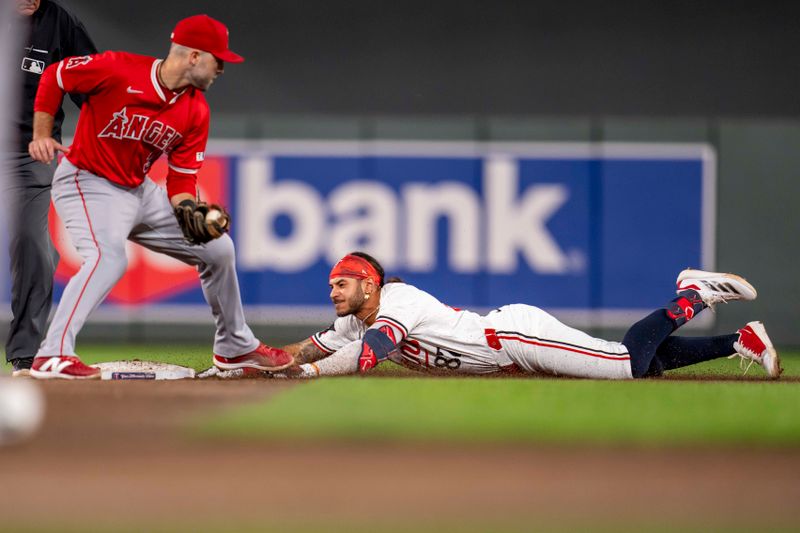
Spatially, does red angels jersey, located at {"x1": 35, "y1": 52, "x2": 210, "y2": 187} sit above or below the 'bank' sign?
above

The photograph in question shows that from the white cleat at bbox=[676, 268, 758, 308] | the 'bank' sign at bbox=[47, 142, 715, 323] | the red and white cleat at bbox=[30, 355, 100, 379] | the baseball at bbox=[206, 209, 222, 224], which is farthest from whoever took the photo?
the 'bank' sign at bbox=[47, 142, 715, 323]

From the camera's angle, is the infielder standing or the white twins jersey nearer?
the white twins jersey

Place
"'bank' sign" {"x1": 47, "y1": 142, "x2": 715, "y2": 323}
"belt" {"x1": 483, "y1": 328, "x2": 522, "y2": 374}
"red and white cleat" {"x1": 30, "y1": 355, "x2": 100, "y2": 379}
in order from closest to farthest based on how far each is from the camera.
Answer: "red and white cleat" {"x1": 30, "y1": 355, "x2": 100, "y2": 379} → "belt" {"x1": 483, "y1": 328, "x2": 522, "y2": 374} → "'bank' sign" {"x1": 47, "y1": 142, "x2": 715, "y2": 323}

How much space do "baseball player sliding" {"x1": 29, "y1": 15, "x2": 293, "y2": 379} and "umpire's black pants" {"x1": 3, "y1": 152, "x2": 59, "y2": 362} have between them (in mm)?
525

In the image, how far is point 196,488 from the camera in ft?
8.55

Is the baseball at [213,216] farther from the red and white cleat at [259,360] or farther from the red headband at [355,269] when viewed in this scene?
the red and white cleat at [259,360]

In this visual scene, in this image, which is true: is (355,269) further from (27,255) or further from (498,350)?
(27,255)

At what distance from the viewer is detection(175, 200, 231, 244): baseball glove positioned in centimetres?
476

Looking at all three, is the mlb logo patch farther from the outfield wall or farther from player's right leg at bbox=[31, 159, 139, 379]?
the outfield wall

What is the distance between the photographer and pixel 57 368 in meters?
4.63

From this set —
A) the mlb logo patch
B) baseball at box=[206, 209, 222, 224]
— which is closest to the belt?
baseball at box=[206, 209, 222, 224]

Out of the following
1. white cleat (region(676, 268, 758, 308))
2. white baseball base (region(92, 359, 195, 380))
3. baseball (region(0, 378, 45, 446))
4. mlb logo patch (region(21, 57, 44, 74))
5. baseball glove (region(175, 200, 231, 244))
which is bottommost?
white baseball base (region(92, 359, 195, 380))

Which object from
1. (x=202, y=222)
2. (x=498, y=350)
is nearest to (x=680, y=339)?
(x=498, y=350)

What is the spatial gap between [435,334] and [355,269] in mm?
482
